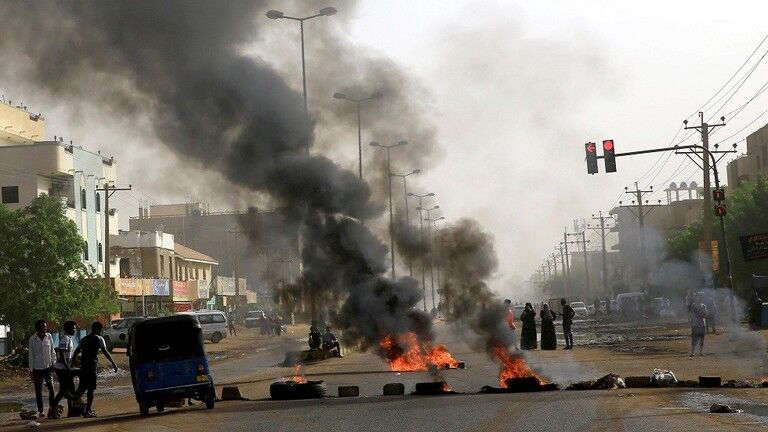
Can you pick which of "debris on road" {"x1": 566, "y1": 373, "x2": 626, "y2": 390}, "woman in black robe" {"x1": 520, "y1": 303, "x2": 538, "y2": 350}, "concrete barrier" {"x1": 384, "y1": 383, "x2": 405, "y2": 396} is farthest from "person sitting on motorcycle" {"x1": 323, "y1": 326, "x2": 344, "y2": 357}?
"debris on road" {"x1": 566, "y1": 373, "x2": 626, "y2": 390}

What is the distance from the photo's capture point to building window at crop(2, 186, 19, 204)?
7100 cm

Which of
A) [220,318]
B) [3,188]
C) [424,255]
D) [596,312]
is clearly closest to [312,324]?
[424,255]

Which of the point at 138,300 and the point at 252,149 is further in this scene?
the point at 138,300

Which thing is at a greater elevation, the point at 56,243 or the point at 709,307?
the point at 56,243

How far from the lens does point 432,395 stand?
23703 millimetres

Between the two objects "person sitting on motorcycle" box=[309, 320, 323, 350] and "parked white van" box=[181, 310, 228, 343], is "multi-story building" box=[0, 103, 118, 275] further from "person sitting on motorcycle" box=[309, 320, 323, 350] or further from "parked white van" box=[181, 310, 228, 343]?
"person sitting on motorcycle" box=[309, 320, 323, 350]

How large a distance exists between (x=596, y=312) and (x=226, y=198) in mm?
88932

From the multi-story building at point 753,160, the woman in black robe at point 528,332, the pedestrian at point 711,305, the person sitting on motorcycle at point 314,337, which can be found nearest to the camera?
the person sitting on motorcycle at point 314,337

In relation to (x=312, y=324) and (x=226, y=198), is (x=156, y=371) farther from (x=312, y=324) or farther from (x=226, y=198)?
(x=312, y=324)

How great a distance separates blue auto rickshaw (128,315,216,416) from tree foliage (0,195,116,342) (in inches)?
1245

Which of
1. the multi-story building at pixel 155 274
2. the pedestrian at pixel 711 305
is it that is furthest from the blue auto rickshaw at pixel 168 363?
the multi-story building at pixel 155 274

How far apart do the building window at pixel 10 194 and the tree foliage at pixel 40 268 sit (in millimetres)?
16946

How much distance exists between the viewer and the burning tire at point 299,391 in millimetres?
24469

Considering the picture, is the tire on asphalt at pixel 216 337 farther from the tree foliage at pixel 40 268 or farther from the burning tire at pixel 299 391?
the burning tire at pixel 299 391
